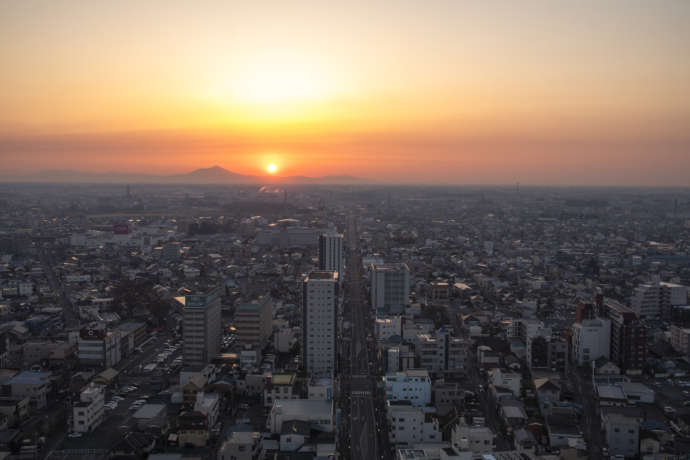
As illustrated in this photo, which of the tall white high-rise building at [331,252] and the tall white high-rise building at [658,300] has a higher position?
the tall white high-rise building at [331,252]

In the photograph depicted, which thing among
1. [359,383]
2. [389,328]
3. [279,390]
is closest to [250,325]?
[359,383]

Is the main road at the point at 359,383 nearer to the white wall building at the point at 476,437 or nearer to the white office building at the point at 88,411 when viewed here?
the white wall building at the point at 476,437

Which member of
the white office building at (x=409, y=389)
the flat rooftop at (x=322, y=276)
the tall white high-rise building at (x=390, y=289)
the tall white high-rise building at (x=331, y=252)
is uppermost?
the flat rooftop at (x=322, y=276)

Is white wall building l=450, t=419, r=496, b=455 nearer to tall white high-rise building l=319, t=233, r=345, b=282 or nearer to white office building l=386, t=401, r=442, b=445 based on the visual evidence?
white office building l=386, t=401, r=442, b=445

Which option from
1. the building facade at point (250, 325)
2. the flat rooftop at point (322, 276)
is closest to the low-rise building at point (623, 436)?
the flat rooftop at point (322, 276)

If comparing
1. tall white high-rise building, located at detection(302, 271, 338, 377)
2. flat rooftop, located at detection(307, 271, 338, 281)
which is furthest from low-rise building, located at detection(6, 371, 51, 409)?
flat rooftop, located at detection(307, 271, 338, 281)

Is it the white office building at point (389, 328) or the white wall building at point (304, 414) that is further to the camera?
the white office building at point (389, 328)
